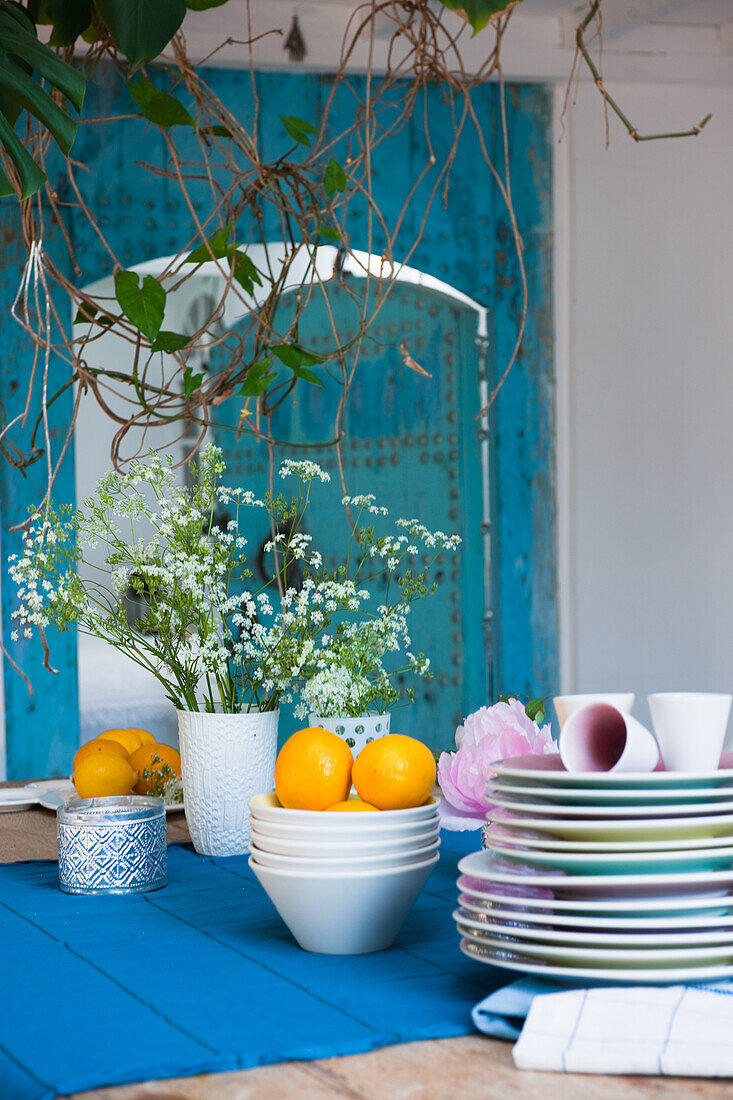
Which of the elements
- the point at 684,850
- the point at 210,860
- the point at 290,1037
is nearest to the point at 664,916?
the point at 684,850

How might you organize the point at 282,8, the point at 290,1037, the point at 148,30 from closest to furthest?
the point at 290,1037, the point at 148,30, the point at 282,8

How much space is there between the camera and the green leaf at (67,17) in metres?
1.78

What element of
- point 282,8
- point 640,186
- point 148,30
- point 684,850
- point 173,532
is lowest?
point 684,850

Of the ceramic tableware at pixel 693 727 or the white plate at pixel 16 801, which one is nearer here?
the ceramic tableware at pixel 693 727

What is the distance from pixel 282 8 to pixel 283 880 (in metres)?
3.04

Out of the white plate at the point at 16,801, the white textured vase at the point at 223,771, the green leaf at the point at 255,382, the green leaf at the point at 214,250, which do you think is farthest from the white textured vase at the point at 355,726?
the green leaf at the point at 214,250

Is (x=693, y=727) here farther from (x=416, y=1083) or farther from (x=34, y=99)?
(x=34, y=99)

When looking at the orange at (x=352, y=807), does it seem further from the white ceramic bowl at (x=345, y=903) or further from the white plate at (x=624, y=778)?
the white plate at (x=624, y=778)

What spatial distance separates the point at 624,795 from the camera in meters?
0.83

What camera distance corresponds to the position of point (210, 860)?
1.38 meters

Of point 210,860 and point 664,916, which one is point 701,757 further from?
point 210,860

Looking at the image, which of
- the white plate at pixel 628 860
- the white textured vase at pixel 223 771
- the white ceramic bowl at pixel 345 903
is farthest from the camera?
the white textured vase at pixel 223 771

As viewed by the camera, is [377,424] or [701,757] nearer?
[701,757]

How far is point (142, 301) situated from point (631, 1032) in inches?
47.5
